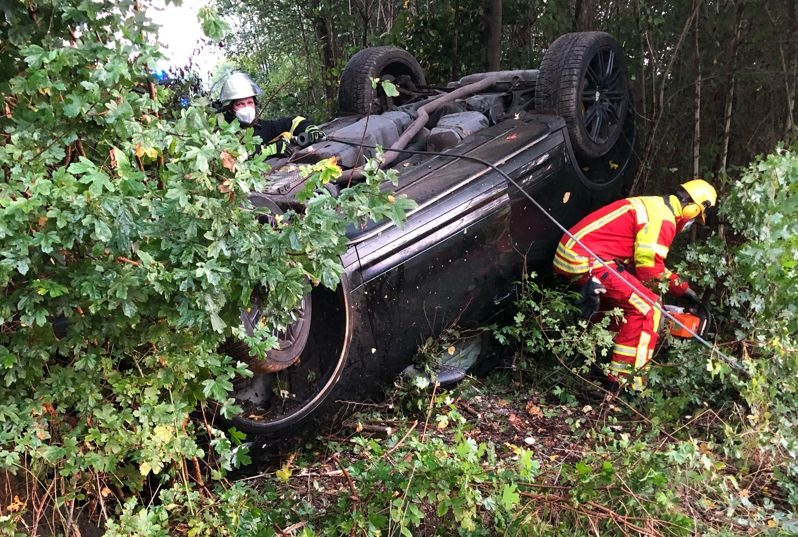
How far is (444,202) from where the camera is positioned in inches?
127

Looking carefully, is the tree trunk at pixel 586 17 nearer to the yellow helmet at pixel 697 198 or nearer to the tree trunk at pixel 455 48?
the tree trunk at pixel 455 48

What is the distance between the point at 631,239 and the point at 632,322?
0.54 meters

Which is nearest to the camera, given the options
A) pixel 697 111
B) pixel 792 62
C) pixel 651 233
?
pixel 651 233

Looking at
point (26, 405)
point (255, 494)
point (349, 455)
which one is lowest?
point (349, 455)

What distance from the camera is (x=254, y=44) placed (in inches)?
557

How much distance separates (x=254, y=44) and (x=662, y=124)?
10.7 metres

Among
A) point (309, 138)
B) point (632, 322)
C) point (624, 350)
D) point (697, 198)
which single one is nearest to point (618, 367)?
point (624, 350)

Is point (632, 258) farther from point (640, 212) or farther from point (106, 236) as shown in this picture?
point (106, 236)

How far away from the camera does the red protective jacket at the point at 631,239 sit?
380 cm

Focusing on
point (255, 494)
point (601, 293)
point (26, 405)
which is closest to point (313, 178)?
point (26, 405)

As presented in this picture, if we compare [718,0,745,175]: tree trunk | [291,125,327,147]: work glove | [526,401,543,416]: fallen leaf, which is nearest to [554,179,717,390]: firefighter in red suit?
[526,401,543,416]: fallen leaf

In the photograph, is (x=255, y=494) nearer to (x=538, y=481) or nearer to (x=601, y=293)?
(x=538, y=481)

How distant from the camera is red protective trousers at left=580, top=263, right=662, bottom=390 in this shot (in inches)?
147

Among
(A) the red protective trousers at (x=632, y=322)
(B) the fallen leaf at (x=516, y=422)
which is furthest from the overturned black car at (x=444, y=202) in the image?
(B) the fallen leaf at (x=516, y=422)
